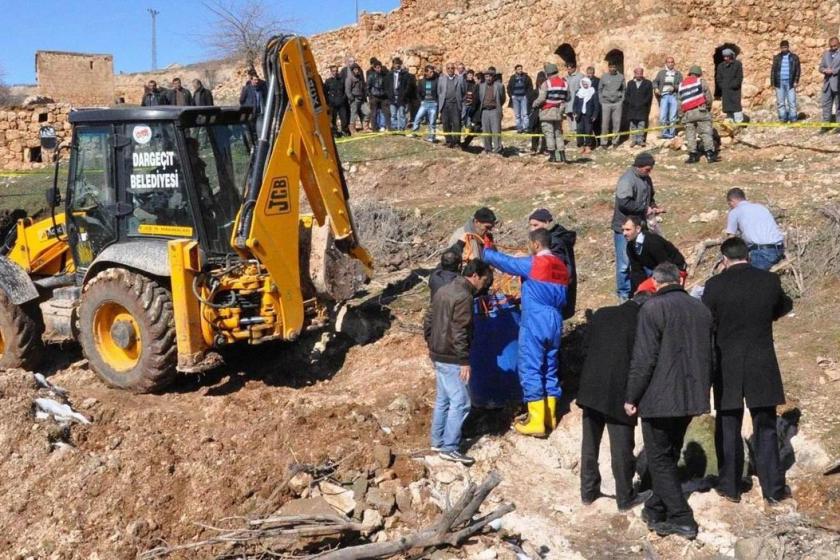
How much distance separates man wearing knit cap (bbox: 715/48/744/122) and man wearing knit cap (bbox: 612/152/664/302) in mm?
8242

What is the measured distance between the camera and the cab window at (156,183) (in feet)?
25.2

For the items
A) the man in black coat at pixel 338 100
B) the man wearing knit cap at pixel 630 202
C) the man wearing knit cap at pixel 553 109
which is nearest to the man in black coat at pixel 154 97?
the man in black coat at pixel 338 100

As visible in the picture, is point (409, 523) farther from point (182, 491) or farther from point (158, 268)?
point (158, 268)

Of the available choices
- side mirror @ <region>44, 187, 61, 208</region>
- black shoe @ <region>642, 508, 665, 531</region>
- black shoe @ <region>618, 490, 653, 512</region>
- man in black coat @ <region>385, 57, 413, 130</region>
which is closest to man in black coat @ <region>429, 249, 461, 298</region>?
black shoe @ <region>618, 490, 653, 512</region>

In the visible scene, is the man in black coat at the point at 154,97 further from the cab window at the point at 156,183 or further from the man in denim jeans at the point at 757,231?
the man in denim jeans at the point at 757,231

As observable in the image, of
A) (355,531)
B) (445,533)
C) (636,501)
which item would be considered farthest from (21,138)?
(636,501)

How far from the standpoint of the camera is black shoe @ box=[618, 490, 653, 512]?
6039 mm

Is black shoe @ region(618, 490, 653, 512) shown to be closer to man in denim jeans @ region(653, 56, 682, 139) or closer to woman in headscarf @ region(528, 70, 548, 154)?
woman in headscarf @ region(528, 70, 548, 154)

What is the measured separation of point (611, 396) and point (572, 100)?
38.4 ft

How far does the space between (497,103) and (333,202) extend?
8955 mm

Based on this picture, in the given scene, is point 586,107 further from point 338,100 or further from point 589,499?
point 589,499

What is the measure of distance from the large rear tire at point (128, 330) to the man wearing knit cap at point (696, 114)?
9584 millimetres

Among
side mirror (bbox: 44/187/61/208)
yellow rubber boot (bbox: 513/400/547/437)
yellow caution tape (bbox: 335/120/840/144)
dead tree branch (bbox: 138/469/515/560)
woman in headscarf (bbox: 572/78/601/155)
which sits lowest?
dead tree branch (bbox: 138/469/515/560)

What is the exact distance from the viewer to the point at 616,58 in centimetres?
1902
